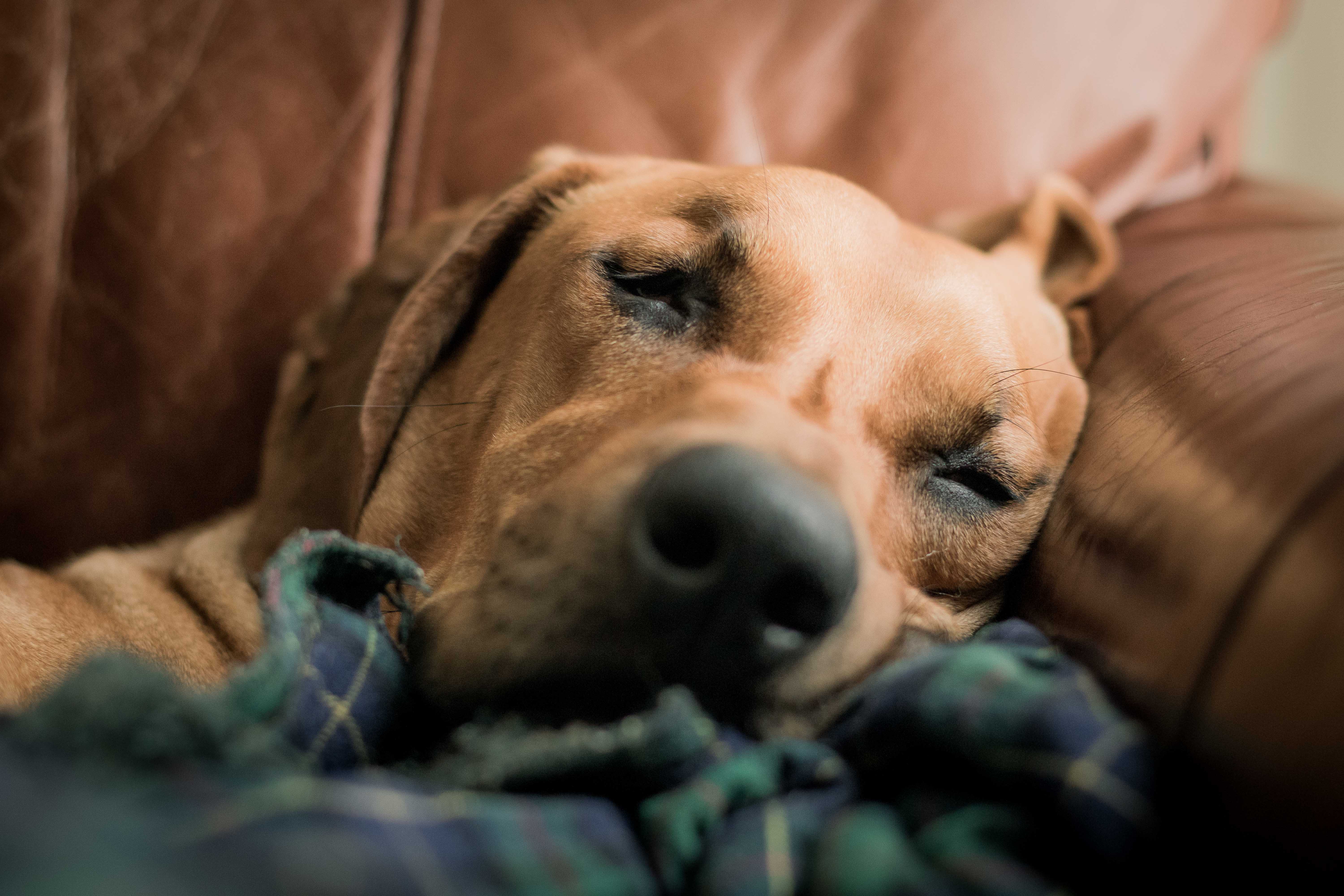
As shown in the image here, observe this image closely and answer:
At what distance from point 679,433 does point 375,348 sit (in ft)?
2.55

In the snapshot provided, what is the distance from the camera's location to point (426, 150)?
206 cm

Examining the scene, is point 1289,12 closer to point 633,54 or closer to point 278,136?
point 633,54

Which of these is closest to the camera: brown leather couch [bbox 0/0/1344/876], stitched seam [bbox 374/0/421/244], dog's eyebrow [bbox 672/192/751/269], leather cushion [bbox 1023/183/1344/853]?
leather cushion [bbox 1023/183/1344/853]

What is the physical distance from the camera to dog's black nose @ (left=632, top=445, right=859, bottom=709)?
878 mm

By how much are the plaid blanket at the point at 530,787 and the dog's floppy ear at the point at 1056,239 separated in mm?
1231

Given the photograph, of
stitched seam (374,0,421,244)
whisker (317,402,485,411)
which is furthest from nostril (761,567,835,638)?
stitched seam (374,0,421,244)

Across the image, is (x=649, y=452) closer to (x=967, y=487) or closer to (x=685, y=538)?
(x=685, y=538)

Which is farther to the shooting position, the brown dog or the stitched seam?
the stitched seam

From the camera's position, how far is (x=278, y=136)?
194 centimetres

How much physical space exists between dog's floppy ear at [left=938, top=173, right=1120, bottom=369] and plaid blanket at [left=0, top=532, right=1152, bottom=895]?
123 cm

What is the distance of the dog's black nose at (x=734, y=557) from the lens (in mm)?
878

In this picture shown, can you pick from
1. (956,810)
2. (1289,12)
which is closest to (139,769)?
(956,810)

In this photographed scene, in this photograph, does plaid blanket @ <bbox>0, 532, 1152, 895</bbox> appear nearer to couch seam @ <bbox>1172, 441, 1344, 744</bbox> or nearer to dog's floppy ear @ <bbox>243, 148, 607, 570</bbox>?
couch seam @ <bbox>1172, 441, 1344, 744</bbox>

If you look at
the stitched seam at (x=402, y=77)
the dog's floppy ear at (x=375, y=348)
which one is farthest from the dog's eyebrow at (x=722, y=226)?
the stitched seam at (x=402, y=77)
